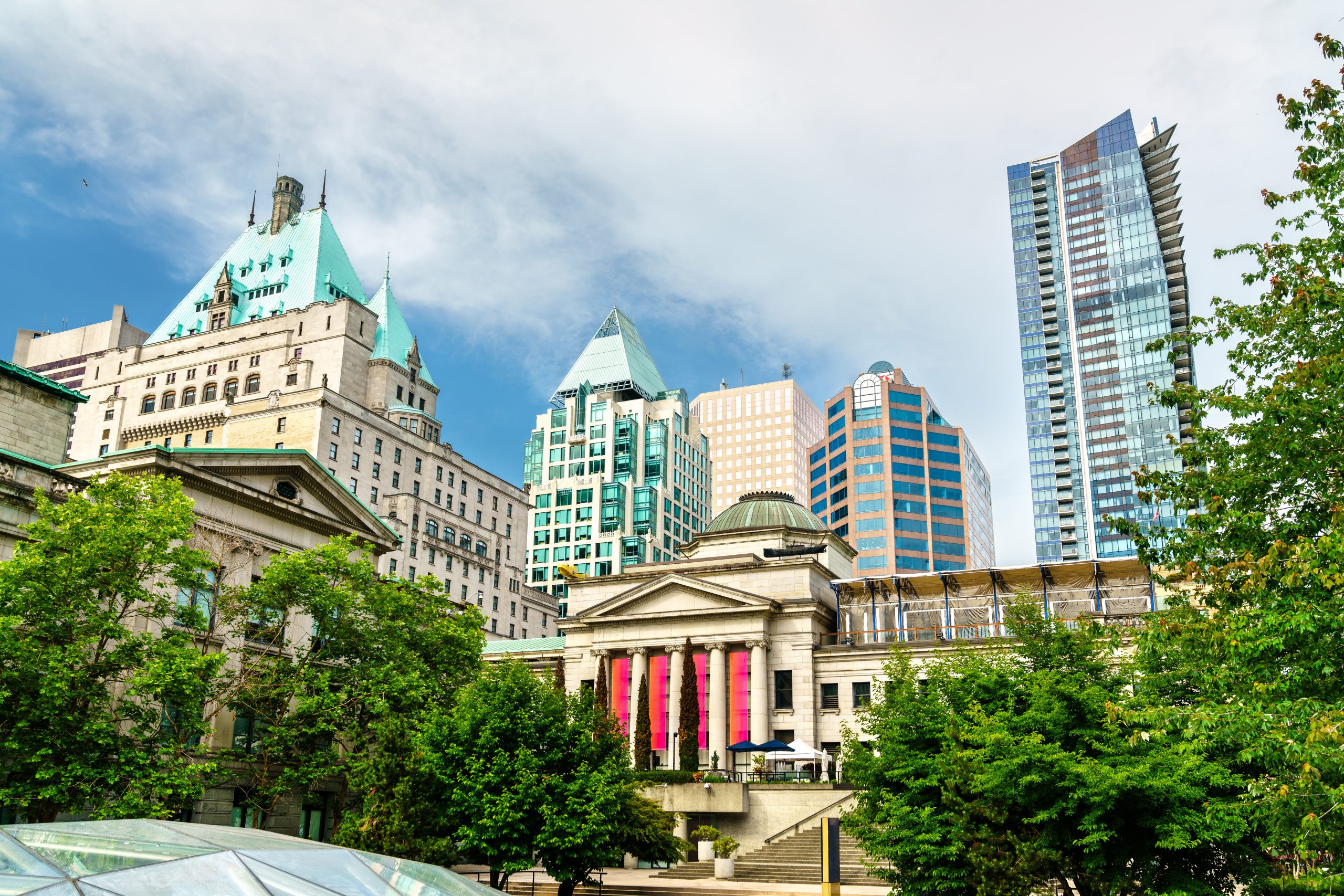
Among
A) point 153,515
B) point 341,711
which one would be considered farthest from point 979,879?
point 153,515

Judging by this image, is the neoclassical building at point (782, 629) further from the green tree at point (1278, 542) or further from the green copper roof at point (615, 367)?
the green copper roof at point (615, 367)

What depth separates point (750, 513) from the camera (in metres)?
85.2

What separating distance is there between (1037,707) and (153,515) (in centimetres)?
3209

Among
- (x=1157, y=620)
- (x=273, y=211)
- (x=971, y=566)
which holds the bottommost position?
(x=1157, y=620)

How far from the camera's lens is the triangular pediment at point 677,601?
2783 inches

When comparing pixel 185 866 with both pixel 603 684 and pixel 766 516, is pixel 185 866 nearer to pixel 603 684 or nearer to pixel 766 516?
pixel 603 684

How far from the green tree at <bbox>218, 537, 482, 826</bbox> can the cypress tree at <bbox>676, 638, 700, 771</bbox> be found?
17456mm

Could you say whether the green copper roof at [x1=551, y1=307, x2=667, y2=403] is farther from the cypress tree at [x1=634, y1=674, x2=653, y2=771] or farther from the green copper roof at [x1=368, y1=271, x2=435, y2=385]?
the cypress tree at [x1=634, y1=674, x2=653, y2=771]

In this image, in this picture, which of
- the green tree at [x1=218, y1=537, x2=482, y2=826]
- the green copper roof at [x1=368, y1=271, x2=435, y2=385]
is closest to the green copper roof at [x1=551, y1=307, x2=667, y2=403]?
the green copper roof at [x1=368, y1=271, x2=435, y2=385]

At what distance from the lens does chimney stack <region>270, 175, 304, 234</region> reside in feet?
449

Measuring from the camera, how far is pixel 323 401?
10388 cm

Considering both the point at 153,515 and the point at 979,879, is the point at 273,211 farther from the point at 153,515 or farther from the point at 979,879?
the point at 979,879

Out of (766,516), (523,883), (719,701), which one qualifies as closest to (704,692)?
(719,701)

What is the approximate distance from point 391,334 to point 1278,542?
389ft
